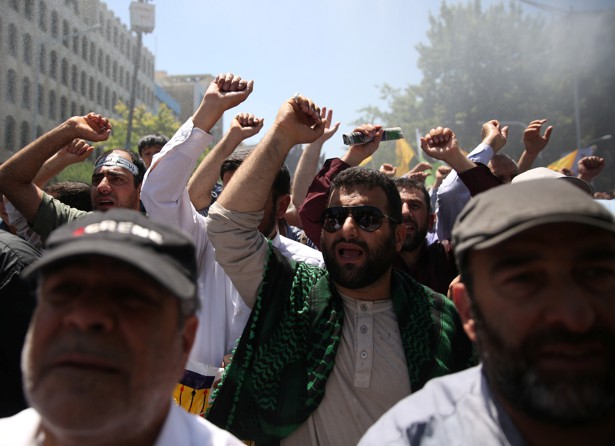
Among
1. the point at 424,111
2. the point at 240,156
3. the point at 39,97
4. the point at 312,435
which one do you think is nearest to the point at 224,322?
the point at 312,435

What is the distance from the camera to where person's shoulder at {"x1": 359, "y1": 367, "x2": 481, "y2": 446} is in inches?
57.9

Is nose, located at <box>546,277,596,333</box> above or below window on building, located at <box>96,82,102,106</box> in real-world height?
above

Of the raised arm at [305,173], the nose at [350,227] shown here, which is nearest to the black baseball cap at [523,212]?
the nose at [350,227]

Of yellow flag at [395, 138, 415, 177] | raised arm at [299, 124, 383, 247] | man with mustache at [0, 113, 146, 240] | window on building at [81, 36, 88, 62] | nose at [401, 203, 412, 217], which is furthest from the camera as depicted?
window on building at [81, 36, 88, 62]

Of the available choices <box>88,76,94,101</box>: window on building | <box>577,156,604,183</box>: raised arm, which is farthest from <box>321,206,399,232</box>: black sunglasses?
<box>88,76,94,101</box>: window on building

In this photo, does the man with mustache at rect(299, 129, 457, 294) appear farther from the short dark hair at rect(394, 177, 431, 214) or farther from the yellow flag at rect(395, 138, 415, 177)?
the yellow flag at rect(395, 138, 415, 177)

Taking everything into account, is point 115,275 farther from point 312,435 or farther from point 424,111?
point 424,111

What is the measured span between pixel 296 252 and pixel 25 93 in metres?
34.9

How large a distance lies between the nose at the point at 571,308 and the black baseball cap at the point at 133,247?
0.81m

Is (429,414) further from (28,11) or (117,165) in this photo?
(28,11)

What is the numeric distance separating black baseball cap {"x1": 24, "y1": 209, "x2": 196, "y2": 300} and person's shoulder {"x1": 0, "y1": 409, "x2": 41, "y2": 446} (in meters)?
0.39

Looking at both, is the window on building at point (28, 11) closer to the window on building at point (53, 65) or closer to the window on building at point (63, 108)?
the window on building at point (53, 65)

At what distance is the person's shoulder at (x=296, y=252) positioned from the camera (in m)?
3.22

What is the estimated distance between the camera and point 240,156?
3486mm
